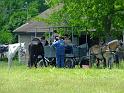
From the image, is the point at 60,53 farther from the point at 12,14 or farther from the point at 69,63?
the point at 12,14

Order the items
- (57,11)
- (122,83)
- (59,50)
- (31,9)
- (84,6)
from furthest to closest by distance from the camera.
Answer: (31,9) < (57,11) < (84,6) < (59,50) < (122,83)

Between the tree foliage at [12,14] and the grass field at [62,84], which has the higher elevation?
the tree foliage at [12,14]

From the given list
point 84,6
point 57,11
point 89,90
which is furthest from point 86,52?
point 89,90

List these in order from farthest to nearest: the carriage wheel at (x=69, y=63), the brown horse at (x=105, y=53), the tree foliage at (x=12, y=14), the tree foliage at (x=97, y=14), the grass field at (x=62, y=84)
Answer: the tree foliage at (x=12, y=14), the tree foliage at (x=97, y=14), the carriage wheel at (x=69, y=63), the brown horse at (x=105, y=53), the grass field at (x=62, y=84)

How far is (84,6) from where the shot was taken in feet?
114

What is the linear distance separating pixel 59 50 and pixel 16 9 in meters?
46.0

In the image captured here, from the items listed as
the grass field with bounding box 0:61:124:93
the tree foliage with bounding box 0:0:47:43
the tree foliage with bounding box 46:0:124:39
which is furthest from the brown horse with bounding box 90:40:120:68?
the tree foliage with bounding box 0:0:47:43

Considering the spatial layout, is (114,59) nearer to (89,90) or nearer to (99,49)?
(99,49)

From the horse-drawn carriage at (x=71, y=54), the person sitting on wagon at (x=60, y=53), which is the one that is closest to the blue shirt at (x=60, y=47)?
the person sitting on wagon at (x=60, y=53)

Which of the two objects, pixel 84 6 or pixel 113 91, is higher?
pixel 84 6

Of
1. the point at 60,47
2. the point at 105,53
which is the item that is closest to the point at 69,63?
the point at 60,47

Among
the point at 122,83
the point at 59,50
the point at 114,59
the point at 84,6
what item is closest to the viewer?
the point at 122,83

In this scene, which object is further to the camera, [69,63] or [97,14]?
[97,14]

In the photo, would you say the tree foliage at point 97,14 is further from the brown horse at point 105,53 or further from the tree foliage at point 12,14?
the tree foliage at point 12,14
